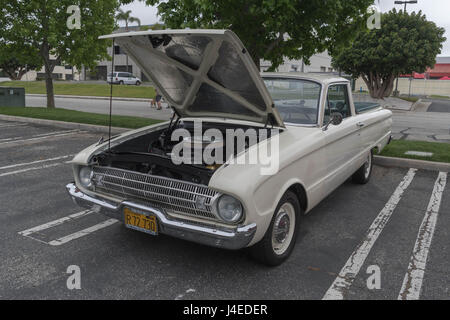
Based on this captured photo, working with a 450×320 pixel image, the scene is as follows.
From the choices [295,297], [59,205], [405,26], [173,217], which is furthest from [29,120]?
[405,26]

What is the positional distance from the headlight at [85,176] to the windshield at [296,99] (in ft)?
7.04

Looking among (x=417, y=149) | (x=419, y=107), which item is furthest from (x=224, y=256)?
(x=419, y=107)

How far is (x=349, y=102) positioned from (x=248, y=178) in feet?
9.29

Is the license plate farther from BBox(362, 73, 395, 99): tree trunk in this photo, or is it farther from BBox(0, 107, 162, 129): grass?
BBox(362, 73, 395, 99): tree trunk

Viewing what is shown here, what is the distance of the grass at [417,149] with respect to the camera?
739 cm

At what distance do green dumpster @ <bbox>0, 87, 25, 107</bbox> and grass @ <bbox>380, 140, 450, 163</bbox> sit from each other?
1526 cm

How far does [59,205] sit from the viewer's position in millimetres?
4891

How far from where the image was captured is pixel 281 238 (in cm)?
348

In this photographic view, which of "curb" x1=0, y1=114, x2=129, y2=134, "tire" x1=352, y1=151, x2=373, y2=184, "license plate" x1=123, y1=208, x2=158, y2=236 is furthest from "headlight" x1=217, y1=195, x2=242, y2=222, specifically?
"curb" x1=0, y1=114, x2=129, y2=134

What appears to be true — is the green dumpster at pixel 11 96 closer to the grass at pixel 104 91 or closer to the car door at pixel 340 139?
the grass at pixel 104 91

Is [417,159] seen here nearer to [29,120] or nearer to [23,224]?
[23,224]

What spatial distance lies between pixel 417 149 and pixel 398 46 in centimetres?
1814

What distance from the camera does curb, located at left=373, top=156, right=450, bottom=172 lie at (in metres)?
7.01

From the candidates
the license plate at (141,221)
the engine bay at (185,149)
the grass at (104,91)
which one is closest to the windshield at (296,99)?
the engine bay at (185,149)
